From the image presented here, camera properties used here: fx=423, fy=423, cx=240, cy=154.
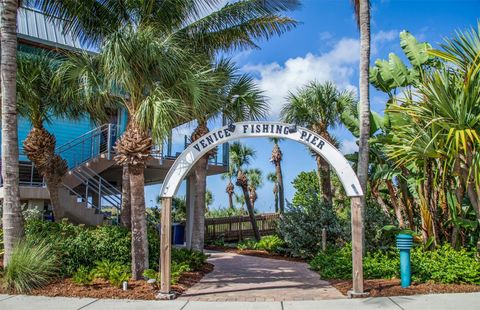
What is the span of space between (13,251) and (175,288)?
3.28 metres

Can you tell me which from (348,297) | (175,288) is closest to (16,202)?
(175,288)

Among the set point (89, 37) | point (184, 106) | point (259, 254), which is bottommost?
point (259, 254)

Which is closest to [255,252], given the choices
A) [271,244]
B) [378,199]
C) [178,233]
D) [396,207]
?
[271,244]

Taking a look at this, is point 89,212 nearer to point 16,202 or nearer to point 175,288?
point 16,202

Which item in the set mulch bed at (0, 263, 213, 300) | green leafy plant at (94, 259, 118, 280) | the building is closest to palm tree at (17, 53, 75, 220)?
the building

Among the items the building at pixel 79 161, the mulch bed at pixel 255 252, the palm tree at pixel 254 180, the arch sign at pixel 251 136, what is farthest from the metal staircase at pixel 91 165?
the palm tree at pixel 254 180

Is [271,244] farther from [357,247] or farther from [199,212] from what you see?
[357,247]

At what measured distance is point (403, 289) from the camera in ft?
25.8

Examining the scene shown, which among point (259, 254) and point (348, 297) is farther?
point (259, 254)

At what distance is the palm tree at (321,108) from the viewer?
641 inches

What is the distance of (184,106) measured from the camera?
9.01m

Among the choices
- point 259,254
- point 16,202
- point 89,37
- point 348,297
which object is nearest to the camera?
point 348,297

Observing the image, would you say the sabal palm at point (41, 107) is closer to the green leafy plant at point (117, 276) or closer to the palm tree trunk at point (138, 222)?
the palm tree trunk at point (138, 222)

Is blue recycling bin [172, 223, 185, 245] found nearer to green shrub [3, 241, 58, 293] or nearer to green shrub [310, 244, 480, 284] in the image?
green shrub [310, 244, 480, 284]
